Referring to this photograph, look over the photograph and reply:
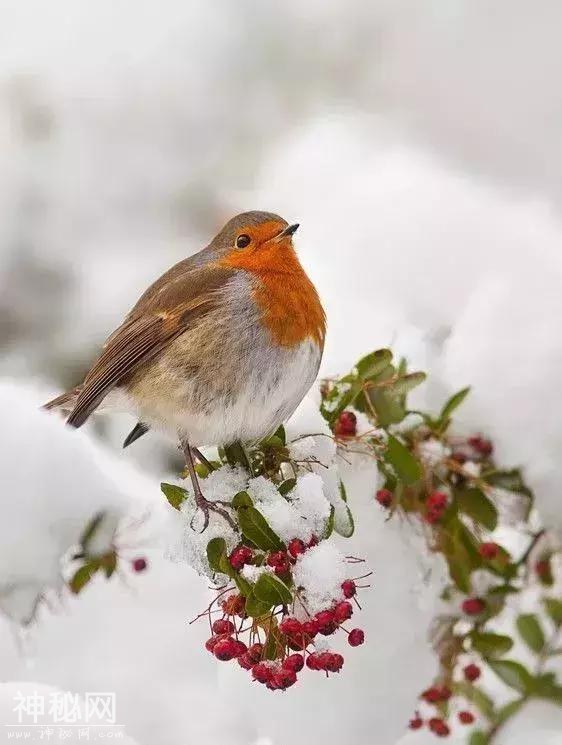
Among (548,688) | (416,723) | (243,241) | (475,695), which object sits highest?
(243,241)

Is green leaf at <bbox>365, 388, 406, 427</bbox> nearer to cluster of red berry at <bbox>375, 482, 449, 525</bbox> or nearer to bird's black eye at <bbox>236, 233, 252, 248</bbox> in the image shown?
cluster of red berry at <bbox>375, 482, 449, 525</bbox>

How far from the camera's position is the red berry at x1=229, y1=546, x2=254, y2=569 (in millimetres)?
1315

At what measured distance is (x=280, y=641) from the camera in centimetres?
137

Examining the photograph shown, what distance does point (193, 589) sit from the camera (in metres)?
2.18

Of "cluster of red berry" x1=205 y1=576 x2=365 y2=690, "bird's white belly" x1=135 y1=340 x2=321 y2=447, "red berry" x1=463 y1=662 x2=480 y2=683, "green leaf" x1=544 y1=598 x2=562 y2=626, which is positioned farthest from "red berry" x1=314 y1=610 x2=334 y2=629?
"green leaf" x1=544 y1=598 x2=562 y2=626

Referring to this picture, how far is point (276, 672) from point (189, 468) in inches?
14.4

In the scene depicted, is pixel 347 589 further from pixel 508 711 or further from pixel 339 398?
pixel 508 711

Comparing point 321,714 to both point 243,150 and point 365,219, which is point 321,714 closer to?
point 365,219

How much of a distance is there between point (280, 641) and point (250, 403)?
439 millimetres

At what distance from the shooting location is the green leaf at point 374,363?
1.59 metres


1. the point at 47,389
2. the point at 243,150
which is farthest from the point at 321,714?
the point at 243,150

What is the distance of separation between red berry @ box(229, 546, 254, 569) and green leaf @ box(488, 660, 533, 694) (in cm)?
82

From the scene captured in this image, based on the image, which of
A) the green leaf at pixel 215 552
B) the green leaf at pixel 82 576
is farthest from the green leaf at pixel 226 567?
the green leaf at pixel 82 576

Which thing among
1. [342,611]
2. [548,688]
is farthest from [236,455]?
[548,688]
